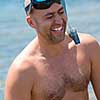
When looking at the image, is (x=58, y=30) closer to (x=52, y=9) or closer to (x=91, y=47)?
(x=52, y=9)

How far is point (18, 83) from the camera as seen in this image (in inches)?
95.0

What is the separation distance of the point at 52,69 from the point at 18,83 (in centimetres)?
20

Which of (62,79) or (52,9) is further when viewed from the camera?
(62,79)

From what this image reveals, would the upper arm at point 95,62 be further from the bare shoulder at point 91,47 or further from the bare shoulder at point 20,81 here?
the bare shoulder at point 20,81

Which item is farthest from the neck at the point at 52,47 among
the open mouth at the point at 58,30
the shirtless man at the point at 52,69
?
the open mouth at the point at 58,30

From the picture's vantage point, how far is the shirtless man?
2.42m

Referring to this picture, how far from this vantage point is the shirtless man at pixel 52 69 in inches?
95.3

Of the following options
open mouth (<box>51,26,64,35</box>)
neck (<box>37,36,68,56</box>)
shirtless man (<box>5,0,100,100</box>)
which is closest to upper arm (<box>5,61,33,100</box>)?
shirtless man (<box>5,0,100,100</box>)

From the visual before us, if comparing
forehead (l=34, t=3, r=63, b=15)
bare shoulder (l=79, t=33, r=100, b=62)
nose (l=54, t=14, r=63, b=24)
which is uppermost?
forehead (l=34, t=3, r=63, b=15)

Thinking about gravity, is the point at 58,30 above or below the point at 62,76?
above

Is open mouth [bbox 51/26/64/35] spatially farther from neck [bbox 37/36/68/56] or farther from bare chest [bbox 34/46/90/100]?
bare chest [bbox 34/46/90/100]

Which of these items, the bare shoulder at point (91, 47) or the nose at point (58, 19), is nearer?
the nose at point (58, 19)

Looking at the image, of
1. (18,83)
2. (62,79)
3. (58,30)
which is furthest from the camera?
(62,79)

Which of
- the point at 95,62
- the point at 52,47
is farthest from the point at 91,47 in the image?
the point at 52,47
